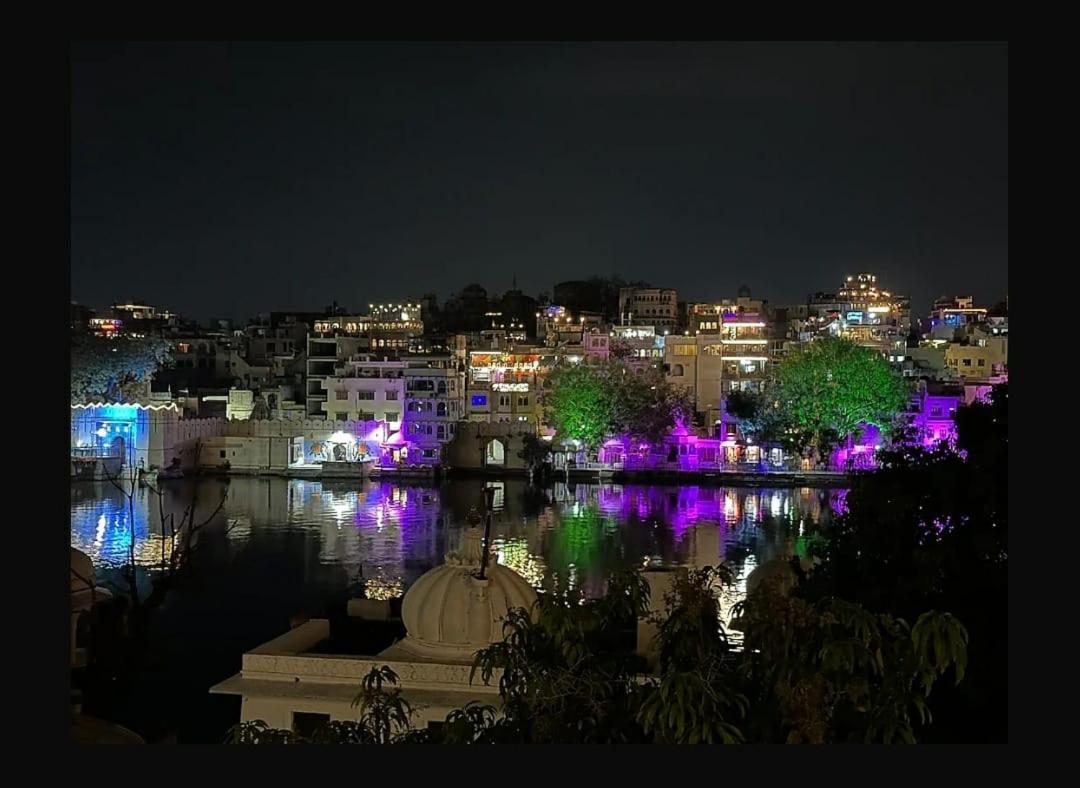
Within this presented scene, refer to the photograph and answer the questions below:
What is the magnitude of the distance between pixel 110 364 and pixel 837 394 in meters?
13.5

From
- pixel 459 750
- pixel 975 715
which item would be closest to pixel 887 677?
pixel 459 750

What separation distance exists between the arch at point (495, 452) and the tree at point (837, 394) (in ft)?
17.1

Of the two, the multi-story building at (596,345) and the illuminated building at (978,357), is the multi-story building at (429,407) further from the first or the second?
the illuminated building at (978,357)

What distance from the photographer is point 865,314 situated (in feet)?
96.9

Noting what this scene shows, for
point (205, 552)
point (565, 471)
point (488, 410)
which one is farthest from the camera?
point (488, 410)

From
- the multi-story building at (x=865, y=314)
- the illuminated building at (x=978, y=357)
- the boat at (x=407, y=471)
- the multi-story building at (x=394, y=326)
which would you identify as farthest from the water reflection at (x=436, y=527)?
Result: the multi-story building at (x=865, y=314)

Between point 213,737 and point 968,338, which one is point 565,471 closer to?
point 968,338

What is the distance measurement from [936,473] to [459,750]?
3134mm

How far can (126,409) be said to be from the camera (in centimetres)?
2217

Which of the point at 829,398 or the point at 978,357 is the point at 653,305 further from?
the point at 829,398

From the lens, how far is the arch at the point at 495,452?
22828 mm

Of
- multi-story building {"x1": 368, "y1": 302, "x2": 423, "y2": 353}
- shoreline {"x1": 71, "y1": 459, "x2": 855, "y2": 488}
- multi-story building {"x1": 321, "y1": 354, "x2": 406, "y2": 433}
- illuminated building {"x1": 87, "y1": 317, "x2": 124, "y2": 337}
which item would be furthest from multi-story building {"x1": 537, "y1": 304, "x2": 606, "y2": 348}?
illuminated building {"x1": 87, "y1": 317, "x2": 124, "y2": 337}

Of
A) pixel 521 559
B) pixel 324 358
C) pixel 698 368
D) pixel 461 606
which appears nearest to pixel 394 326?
pixel 324 358

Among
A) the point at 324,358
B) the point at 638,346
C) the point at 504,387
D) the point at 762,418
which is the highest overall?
the point at 638,346
